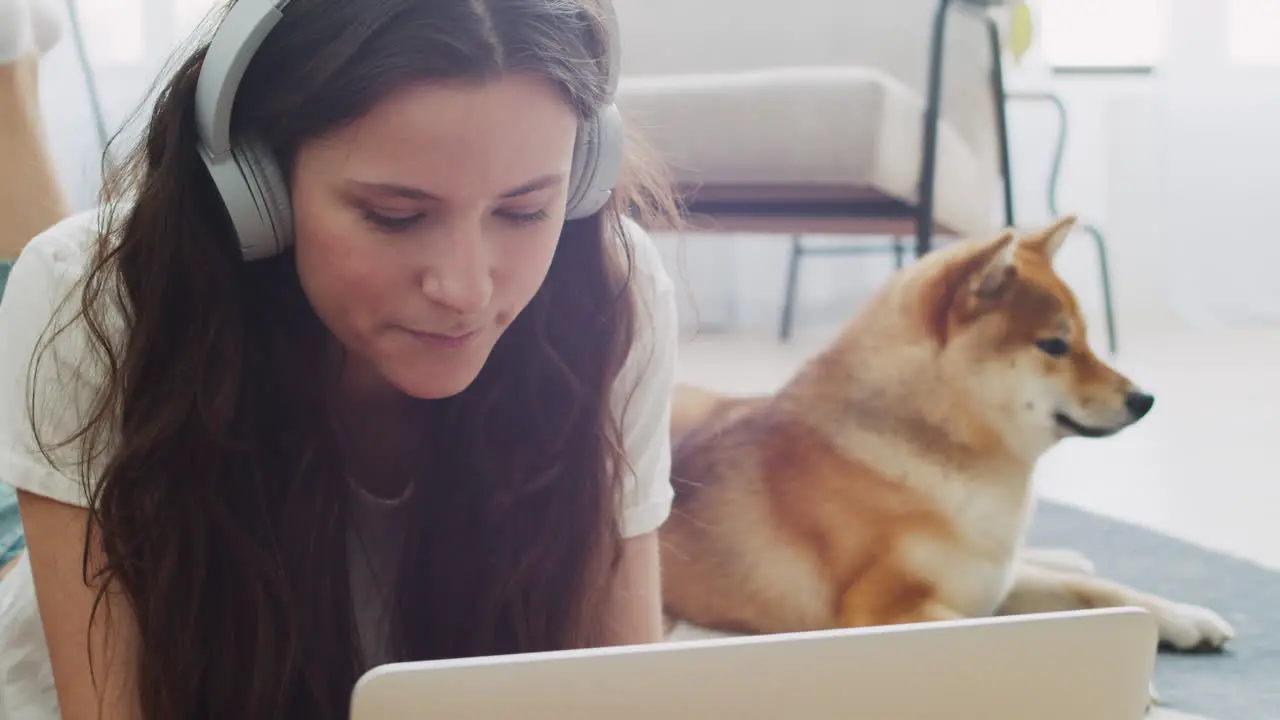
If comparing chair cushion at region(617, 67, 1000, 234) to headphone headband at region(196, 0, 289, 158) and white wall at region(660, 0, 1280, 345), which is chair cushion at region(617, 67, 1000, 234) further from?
white wall at region(660, 0, 1280, 345)

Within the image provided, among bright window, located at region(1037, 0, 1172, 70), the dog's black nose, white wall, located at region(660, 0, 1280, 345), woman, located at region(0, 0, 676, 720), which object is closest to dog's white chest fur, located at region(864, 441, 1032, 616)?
the dog's black nose

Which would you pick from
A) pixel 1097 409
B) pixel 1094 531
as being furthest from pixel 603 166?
pixel 1094 531

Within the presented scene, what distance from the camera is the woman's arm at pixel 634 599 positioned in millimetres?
944

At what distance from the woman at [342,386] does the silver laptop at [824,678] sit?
0.29 metres

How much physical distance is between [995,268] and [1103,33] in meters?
2.63

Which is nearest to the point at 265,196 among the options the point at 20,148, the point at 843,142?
the point at 20,148

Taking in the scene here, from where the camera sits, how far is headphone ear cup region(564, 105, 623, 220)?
76 centimetres

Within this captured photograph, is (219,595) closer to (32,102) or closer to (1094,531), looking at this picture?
(32,102)

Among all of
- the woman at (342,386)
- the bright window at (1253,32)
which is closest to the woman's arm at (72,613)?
the woman at (342,386)

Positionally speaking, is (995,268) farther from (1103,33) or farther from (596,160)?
(1103,33)

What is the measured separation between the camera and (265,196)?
67 centimetres

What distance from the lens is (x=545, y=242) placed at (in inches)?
28.6

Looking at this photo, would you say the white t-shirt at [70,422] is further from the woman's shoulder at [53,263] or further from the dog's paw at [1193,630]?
the dog's paw at [1193,630]

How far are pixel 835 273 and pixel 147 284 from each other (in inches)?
110
